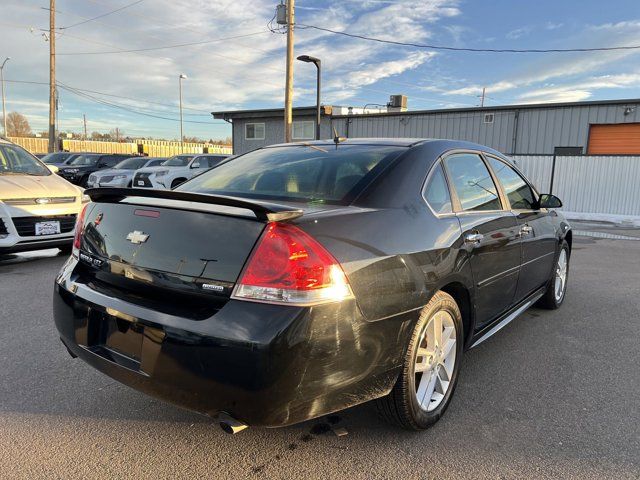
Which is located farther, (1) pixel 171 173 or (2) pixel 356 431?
(1) pixel 171 173

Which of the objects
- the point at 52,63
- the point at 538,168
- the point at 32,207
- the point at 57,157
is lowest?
the point at 32,207

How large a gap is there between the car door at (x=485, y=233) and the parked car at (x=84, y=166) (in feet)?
62.8

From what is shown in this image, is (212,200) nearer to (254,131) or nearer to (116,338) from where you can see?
(116,338)

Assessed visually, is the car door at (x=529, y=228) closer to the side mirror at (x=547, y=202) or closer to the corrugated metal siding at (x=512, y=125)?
the side mirror at (x=547, y=202)

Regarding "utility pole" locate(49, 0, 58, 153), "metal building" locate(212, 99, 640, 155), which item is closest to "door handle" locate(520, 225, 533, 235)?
"metal building" locate(212, 99, 640, 155)

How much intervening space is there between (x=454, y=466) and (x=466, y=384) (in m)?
0.93

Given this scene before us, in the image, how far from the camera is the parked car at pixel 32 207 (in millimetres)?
5879

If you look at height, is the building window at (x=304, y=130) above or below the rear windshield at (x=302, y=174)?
above

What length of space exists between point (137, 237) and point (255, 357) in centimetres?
87

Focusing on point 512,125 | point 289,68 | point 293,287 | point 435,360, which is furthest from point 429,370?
point 512,125

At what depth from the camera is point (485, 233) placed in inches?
120

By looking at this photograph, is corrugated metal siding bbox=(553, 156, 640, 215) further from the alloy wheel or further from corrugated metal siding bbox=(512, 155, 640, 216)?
the alloy wheel

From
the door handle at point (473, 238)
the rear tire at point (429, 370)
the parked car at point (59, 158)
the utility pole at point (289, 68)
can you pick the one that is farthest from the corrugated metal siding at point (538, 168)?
the parked car at point (59, 158)

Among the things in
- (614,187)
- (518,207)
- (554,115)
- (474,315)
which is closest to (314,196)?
(474,315)
